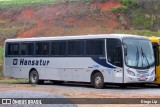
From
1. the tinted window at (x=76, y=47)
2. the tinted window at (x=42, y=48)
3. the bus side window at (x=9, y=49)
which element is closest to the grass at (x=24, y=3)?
the bus side window at (x=9, y=49)

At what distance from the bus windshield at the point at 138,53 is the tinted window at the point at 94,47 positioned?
1.44 metres

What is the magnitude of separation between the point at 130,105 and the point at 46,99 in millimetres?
5363

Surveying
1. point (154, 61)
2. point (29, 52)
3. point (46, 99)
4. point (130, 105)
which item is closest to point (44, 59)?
point (29, 52)

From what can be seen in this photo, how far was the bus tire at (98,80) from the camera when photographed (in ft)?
84.3

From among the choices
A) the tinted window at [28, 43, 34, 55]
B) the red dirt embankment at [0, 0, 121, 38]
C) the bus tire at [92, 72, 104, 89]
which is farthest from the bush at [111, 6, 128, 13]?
the bus tire at [92, 72, 104, 89]

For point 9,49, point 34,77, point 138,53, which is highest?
point 9,49

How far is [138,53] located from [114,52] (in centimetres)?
126

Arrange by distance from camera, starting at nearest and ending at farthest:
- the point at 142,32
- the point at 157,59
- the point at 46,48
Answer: the point at 157,59
the point at 46,48
the point at 142,32

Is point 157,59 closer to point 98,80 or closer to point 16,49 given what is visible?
point 98,80

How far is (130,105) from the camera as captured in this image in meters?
16.5

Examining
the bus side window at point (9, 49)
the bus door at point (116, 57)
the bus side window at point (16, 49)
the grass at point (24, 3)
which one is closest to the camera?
the bus door at point (116, 57)

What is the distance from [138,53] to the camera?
2517cm

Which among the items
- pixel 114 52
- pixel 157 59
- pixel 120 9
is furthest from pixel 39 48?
pixel 120 9

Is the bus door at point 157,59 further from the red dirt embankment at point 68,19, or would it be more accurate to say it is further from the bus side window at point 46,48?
the red dirt embankment at point 68,19
